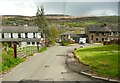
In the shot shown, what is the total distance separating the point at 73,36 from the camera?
99.0 m

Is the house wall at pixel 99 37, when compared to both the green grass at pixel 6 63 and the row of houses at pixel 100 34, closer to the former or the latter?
the row of houses at pixel 100 34

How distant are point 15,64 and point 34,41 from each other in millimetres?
45928

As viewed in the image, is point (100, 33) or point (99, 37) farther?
point (99, 37)

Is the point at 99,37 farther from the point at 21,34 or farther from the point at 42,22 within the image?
the point at 21,34

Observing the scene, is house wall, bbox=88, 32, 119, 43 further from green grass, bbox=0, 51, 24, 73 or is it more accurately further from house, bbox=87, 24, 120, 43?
green grass, bbox=0, 51, 24, 73

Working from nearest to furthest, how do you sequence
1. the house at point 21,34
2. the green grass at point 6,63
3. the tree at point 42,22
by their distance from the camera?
the green grass at point 6,63 → the house at point 21,34 → the tree at point 42,22

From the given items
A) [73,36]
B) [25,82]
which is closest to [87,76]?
[25,82]

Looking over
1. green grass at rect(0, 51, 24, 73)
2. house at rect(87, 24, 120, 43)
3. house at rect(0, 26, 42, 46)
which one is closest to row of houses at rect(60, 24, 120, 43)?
house at rect(87, 24, 120, 43)

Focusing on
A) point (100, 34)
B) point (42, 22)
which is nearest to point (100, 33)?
point (100, 34)

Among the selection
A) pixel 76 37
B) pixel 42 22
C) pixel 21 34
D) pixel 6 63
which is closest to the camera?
pixel 6 63

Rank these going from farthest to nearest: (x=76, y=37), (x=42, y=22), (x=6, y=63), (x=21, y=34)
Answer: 1. (x=76, y=37)
2. (x=42, y=22)
3. (x=21, y=34)
4. (x=6, y=63)

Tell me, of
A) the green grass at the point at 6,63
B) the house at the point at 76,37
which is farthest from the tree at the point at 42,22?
the green grass at the point at 6,63

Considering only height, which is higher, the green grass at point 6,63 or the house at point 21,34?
the house at point 21,34

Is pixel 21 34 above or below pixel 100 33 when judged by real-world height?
above
